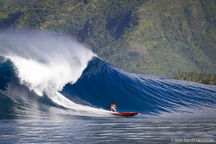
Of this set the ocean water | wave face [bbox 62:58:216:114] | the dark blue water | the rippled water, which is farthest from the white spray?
the rippled water

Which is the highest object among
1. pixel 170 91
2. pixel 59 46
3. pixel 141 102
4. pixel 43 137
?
pixel 59 46

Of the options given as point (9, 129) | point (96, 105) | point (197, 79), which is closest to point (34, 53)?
point (96, 105)

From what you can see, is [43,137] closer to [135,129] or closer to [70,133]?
[70,133]

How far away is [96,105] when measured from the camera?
29250mm

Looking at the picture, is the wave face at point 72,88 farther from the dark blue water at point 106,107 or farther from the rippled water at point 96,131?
the rippled water at point 96,131

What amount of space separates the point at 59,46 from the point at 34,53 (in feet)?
17.0

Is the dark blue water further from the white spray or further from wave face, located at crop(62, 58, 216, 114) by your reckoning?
the white spray

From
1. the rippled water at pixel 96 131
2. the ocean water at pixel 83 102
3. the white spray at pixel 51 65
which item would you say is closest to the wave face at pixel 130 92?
the ocean water at pixel 83 102

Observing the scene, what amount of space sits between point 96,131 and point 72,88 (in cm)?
1261

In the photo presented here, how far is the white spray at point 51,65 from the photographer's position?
28.9 meters

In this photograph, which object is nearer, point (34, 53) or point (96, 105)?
point (96, 105)

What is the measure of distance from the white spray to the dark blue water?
55 centimetres

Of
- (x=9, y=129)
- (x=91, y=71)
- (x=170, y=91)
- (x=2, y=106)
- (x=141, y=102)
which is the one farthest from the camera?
(x=170, y=91)

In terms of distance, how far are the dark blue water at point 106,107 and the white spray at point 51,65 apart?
0.55m
